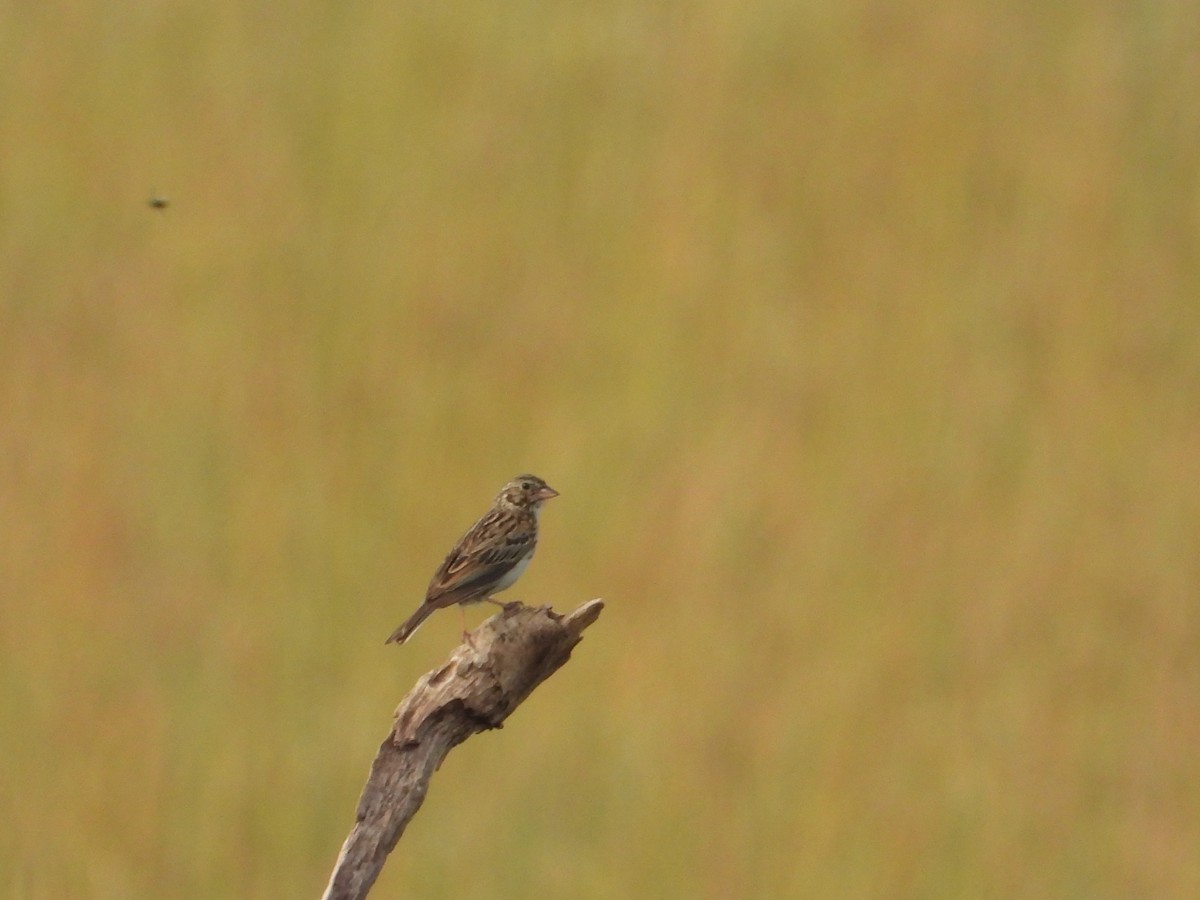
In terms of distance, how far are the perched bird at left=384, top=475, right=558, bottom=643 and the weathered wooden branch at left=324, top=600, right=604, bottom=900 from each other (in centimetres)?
49

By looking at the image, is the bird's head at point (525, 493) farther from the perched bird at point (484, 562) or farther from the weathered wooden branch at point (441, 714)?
the weathered wooden branch at point (441, 714)

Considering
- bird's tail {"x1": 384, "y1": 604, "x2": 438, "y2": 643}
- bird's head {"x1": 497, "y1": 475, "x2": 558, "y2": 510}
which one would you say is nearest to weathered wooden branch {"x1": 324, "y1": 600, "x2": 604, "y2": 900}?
bird's tail {"x1": 384, "y1": 604, "x2": 438, "y2": 643}

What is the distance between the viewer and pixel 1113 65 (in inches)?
574

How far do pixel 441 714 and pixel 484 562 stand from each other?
0.96 m

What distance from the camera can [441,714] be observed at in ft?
19.5

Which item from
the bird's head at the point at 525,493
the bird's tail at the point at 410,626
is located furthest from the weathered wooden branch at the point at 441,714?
the bird's head at the point at 525,493

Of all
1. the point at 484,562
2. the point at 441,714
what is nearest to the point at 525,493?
the point at 484,562

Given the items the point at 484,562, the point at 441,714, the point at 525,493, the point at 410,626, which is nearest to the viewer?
the point at 441,714

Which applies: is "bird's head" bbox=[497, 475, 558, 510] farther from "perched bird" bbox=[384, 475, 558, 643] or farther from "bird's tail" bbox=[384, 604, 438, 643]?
"bird's tail" bbox=[384, 604, 438, 643]

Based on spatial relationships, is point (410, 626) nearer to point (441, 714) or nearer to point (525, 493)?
point (441, 714)

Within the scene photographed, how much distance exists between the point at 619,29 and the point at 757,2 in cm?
130

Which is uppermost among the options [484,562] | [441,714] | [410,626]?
[484,562]

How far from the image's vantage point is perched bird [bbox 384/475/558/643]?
21.9ft

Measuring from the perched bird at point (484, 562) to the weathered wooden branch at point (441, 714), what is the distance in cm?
49
